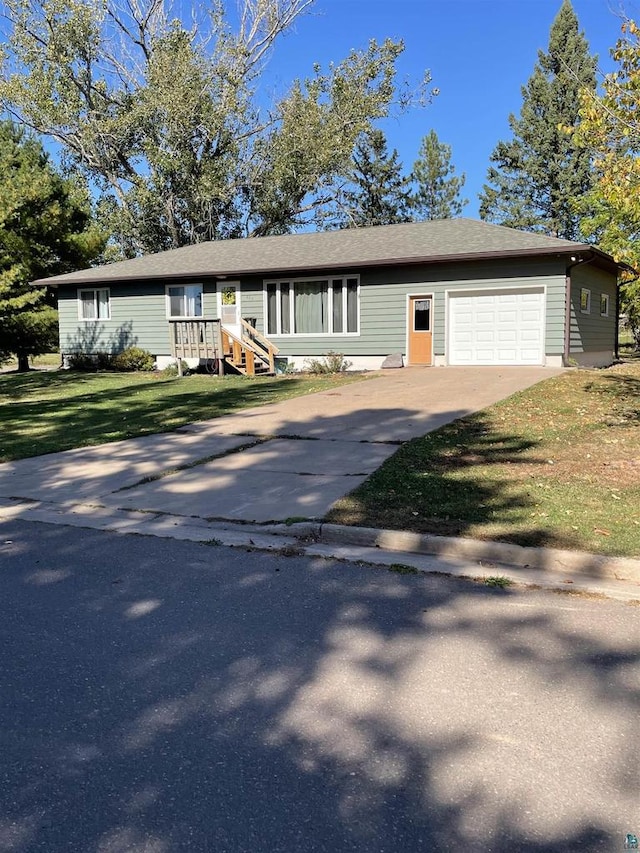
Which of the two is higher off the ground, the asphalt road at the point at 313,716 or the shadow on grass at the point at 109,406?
the shadow on grass at the point at 109,406

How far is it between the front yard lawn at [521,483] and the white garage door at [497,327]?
24.5ft

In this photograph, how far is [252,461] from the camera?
334 inches

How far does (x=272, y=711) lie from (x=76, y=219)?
29.1m

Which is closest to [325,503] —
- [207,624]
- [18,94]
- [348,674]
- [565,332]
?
[207,624]

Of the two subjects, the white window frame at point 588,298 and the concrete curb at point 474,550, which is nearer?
the concrete curb at point 474,550

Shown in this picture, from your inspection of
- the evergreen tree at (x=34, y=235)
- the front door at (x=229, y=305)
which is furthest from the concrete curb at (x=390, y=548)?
the evergreen tree at (x=34, y=235)

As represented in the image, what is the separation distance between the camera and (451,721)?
292 centimetres

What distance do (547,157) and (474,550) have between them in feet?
135

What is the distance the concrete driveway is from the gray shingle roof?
6.46m

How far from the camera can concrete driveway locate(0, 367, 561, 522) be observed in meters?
6.78

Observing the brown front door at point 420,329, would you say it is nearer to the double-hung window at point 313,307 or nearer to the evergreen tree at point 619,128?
the double-hung window at point 313,307

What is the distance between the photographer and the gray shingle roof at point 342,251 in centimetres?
1844

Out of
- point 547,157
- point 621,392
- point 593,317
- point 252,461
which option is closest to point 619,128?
point 621,392

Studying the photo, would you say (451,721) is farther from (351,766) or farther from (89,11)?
(89,11)
